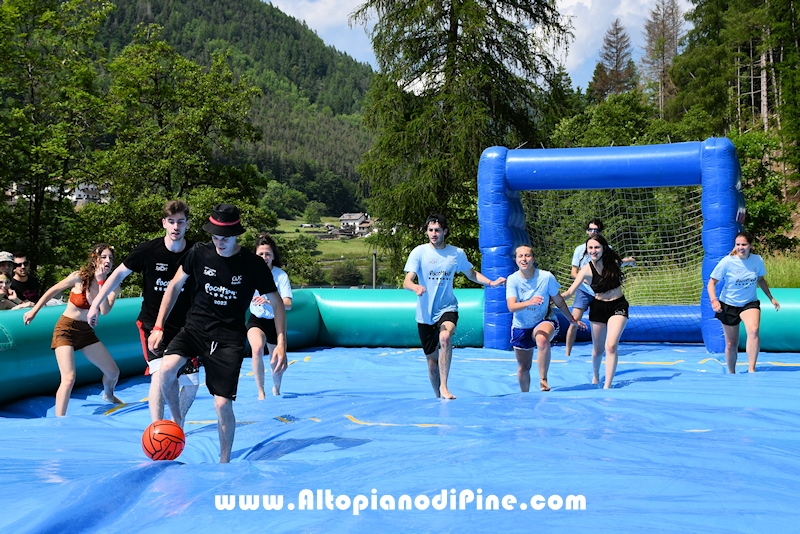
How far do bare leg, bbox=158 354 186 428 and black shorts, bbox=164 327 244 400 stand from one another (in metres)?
0.09

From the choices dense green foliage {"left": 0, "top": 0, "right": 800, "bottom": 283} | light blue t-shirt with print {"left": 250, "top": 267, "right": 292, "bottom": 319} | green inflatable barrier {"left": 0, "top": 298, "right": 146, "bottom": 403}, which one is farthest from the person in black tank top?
dense green foliage {"left": 0, "top": 0, "right": 800, "bottom": 283}

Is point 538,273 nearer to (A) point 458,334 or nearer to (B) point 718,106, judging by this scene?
(A) point 458,334

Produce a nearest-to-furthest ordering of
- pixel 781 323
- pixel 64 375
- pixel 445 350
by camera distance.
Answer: pixel 64 375
pixel 445 350
pixel 781 323

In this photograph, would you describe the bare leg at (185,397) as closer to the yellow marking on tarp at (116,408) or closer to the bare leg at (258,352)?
the bare leg at (258,352)

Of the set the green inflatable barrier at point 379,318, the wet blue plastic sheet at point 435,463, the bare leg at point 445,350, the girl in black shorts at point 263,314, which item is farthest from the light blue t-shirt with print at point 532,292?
the green inflatable barrier at point 379,318

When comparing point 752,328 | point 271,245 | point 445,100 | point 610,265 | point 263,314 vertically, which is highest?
point 445,100

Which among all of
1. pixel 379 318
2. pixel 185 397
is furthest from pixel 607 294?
pixel 379 318

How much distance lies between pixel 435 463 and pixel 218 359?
1.32 m

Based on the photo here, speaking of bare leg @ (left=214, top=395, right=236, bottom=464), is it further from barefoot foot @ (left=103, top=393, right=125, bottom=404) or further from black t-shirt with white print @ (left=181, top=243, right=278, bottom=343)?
barefoot foot @ (left=103, top=393, right=125, bottom=404)

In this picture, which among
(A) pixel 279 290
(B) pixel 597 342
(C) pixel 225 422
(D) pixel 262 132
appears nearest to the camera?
(C) pixel 225 422

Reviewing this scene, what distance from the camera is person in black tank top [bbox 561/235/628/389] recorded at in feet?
23.1

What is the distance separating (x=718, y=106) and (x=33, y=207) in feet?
Answer: 108

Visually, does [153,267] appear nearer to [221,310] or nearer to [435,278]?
[221,310]

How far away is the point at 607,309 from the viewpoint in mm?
7098
